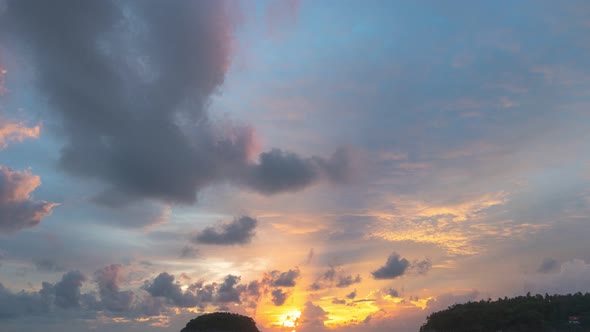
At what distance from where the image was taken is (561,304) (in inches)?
2854

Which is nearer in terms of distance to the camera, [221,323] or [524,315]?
[524,315]

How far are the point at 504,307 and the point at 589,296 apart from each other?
12456 mm

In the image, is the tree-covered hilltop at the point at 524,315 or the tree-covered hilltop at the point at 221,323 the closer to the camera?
the tree-covered hilltop at the point at 524,315

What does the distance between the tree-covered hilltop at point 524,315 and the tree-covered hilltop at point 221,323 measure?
34.0m

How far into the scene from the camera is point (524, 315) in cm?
7012

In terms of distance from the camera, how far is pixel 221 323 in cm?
8956

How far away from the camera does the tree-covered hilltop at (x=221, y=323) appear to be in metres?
88.9

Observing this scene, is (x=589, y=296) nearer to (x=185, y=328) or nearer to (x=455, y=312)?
(x=455, y=312)

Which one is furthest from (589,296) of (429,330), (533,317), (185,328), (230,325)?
(185,328)

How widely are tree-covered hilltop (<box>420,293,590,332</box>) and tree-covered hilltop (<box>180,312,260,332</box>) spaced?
111ft

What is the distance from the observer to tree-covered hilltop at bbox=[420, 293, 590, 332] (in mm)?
69500

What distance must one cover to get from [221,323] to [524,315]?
5015cm

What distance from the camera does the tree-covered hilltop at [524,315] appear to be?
2736 inches

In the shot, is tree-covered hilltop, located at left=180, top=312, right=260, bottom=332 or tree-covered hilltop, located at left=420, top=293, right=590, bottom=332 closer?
tree-covered hilltop, located at left=420, top=293, right=590, bottom=332
